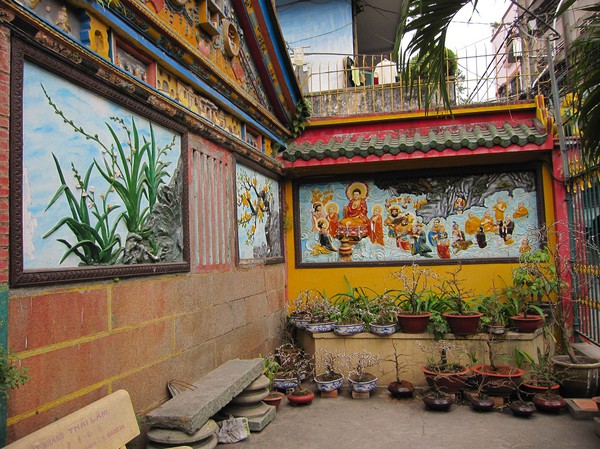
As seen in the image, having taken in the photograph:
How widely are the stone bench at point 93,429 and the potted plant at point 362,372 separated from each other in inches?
119

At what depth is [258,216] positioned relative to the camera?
6.71 metres

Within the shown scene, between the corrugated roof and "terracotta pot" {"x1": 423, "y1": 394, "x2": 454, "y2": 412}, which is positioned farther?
the corrugated roof

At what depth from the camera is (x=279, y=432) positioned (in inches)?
188

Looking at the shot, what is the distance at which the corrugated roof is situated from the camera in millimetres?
6711

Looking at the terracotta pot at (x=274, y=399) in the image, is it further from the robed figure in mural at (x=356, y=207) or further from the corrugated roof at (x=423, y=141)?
the corrugated roof at (x=423, y=141)

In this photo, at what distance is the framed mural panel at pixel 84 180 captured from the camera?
8.95ft

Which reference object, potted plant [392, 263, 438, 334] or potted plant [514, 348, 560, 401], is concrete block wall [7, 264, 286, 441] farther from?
potted plant [514, 348, 560, 401]

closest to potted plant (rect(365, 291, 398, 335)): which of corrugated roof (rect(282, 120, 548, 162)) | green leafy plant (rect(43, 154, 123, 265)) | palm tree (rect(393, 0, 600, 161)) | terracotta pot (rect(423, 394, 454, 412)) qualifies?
terracotta pot (rect(423, 394, 454, 412))

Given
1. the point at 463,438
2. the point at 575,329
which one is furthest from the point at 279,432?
the point at 575,329

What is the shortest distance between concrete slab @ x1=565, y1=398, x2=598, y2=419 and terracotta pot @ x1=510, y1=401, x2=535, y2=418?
0.40 meters

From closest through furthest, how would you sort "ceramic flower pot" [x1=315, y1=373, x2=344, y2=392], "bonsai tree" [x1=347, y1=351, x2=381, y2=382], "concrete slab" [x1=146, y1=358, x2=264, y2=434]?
"concrete slab" [x1=146, y1=358, x2=264, y2=434], "ceramic flower pot" [x1=315, y1=373, x2=344, y2=392], "bonsai tree" [x1=347, y1=351, x2=381, y2=382]

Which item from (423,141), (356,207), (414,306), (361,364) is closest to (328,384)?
(361,364)

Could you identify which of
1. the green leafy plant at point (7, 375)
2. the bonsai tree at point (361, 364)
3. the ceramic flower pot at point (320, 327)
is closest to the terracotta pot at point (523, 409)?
the bonsai tree at point (361, 364)

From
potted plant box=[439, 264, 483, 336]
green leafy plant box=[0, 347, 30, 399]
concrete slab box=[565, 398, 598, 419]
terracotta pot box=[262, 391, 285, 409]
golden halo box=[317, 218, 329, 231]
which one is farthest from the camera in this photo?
golden halo box=[317, 218, 329, 231]
